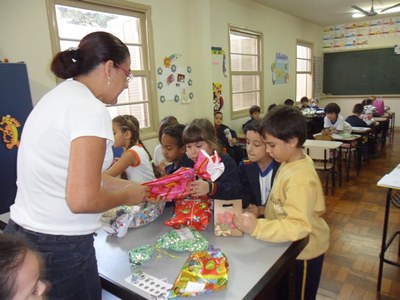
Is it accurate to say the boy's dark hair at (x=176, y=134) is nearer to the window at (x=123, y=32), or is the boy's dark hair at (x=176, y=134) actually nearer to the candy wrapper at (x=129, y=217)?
the candy wrapper at (x=129, y=217)

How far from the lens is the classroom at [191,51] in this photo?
8.77 feet

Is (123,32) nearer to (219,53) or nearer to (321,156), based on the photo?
(219,53)

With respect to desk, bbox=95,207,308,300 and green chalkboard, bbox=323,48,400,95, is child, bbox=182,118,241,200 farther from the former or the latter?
green chalkboard, bbox=323,48,400,95

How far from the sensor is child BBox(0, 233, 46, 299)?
527mm

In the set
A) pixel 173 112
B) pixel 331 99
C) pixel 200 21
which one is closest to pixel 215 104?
pixel 173 112

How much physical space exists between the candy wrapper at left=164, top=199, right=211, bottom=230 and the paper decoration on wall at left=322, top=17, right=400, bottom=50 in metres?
8.96

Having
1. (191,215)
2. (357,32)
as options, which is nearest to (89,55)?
(191,215)

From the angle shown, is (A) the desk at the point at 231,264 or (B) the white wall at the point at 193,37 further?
(B) the white wall at the point at 193,37

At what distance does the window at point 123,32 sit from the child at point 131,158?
1.36 meters

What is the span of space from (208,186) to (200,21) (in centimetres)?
367

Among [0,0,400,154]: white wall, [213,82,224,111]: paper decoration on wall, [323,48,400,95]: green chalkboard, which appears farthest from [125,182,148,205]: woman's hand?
[323,48,400,95]: green chalkboard

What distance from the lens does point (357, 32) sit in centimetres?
840

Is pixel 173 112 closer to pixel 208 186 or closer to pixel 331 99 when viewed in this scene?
pixel 208 186

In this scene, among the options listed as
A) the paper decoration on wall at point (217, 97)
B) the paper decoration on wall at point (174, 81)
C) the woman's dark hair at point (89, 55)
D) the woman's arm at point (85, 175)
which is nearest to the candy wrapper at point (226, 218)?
the woman's arm at point (85, 175)
